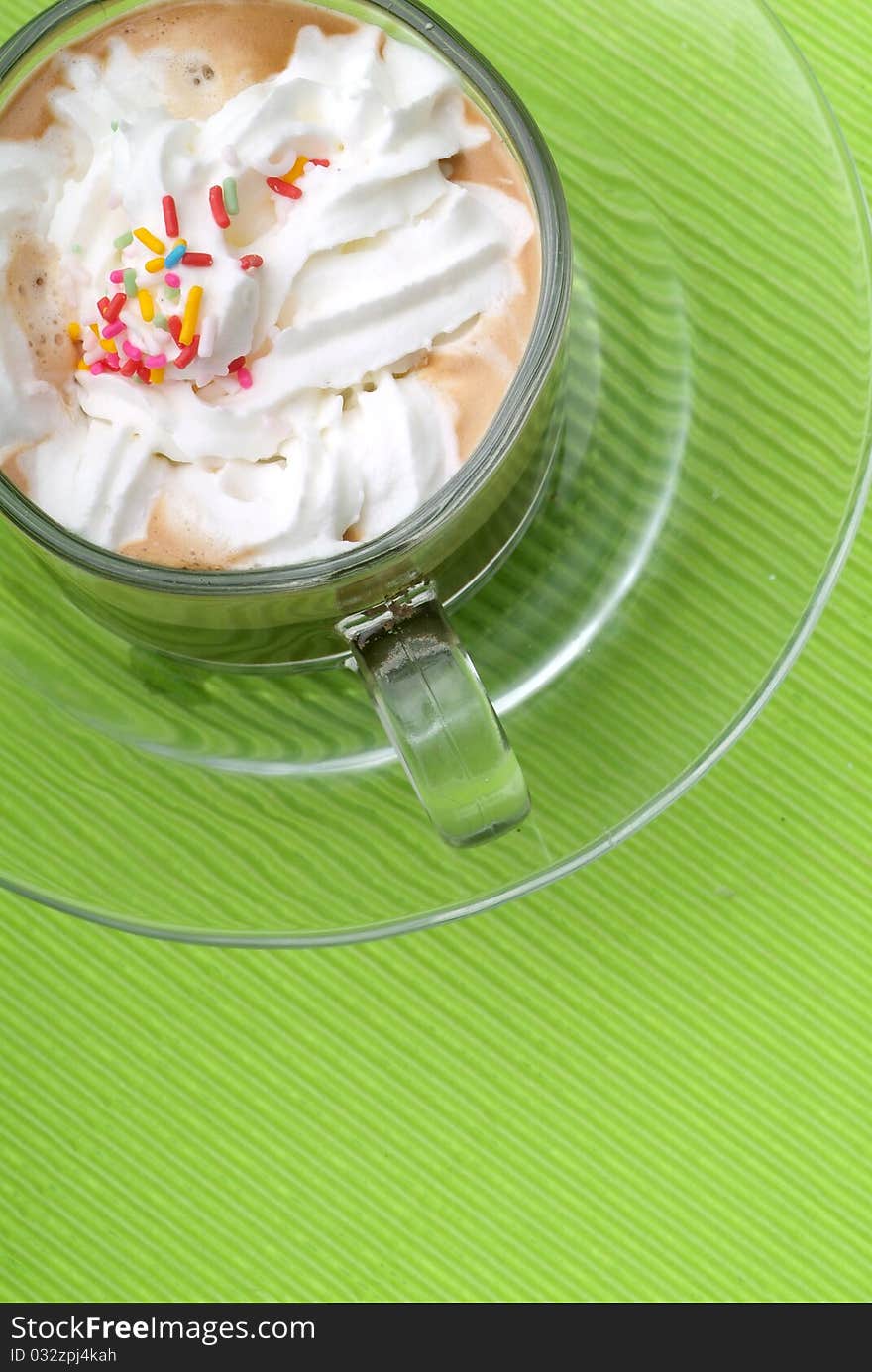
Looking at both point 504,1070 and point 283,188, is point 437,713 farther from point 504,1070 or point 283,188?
point 504,1070

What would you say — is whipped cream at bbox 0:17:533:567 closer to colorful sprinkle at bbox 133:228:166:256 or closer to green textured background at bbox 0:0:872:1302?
colorful sprinkle at bbox 133:228:166:256

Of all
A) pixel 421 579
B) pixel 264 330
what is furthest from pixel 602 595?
pixel 264 330


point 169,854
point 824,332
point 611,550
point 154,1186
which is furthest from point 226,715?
point 824,332

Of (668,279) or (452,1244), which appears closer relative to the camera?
(668,279)

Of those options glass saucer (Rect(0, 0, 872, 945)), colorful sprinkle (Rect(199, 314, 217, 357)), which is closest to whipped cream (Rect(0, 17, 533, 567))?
colorful sprinkle (Rect(199, 314, 217, 357))

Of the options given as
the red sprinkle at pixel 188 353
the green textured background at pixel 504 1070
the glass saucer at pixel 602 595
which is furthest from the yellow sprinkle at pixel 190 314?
the green textured background at pixel 504 1070

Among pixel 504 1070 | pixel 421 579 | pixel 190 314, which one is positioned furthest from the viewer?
pixel 504 1070
